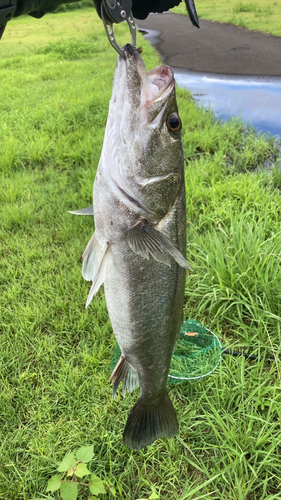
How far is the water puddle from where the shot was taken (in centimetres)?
675

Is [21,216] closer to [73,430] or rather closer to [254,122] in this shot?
[73,430]

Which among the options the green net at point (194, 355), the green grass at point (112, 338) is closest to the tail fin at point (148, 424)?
the green grass at point (112, 338)

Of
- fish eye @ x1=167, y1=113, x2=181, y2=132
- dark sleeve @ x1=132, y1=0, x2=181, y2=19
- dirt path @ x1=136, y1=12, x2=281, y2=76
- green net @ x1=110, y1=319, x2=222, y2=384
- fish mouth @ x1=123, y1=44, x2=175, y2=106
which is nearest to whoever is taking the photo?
fish mouth @ x1=123, y1=44, x2=175, y2=106

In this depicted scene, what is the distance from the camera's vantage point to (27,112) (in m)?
6.53

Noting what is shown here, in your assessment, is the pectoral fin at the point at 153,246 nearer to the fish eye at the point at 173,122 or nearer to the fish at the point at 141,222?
the fish at the point at 141,222

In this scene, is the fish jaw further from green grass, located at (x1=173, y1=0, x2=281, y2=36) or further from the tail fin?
green grass, located at (x1=173, y1=0, x2=281, y2=36)

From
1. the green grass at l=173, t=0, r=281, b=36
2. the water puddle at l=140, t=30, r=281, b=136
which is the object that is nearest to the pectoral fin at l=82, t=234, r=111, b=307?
the water puddle at l=140, t=30, r=281, b=136

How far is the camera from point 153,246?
1215 mm

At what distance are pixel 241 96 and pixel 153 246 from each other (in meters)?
7.92

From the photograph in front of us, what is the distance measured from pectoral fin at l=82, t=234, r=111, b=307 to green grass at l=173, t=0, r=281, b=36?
15032mm

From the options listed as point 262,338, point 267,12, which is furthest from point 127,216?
point 267,12

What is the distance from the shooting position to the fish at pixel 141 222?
124 centimetres

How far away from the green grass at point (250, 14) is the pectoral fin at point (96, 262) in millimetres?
15032

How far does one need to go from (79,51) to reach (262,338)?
13637 millimetres
